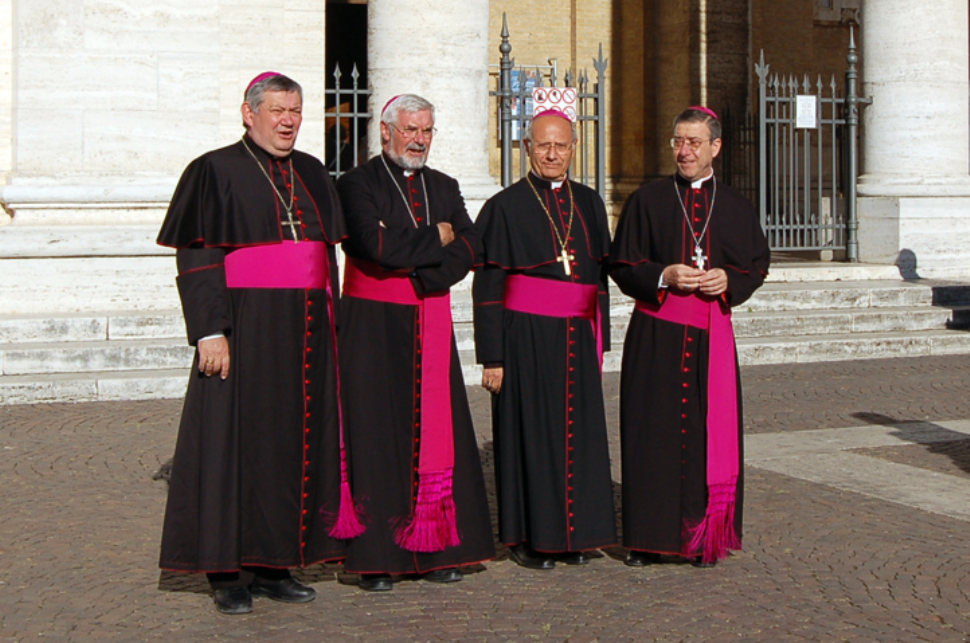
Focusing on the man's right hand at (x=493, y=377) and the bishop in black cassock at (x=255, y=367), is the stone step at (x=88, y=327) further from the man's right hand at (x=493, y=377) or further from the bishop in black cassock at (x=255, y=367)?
the bishop in black cassock at (x=255, y=367)

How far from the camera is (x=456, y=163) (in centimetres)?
1201

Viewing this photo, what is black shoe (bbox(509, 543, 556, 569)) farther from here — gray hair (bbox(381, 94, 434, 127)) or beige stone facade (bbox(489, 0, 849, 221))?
beige stone facade (bbox(489, 0, 849, 221))

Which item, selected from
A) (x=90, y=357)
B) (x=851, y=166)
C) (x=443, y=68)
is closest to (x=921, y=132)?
(x=851, y=166)

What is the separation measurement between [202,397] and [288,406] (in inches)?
11.9

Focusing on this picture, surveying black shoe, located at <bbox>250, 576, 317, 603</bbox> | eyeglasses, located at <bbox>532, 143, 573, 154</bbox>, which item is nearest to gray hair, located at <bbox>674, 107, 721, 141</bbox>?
eyeglasses, located at <bbox>532, 143, 573, 154</bbox>

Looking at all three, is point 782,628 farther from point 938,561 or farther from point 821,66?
point 821,66

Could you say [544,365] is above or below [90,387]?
above

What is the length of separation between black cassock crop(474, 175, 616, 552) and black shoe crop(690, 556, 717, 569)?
0.33 m

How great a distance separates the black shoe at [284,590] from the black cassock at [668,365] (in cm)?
129

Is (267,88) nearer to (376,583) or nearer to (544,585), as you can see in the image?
(376,583)

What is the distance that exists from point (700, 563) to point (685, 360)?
31.4 inches

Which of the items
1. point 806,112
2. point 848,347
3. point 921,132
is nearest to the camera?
point 848,347

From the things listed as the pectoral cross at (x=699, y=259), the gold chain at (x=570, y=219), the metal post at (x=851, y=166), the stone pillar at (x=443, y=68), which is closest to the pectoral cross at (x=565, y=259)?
the gold chain at (x=570, y=219)

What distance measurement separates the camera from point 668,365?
5414 mm
